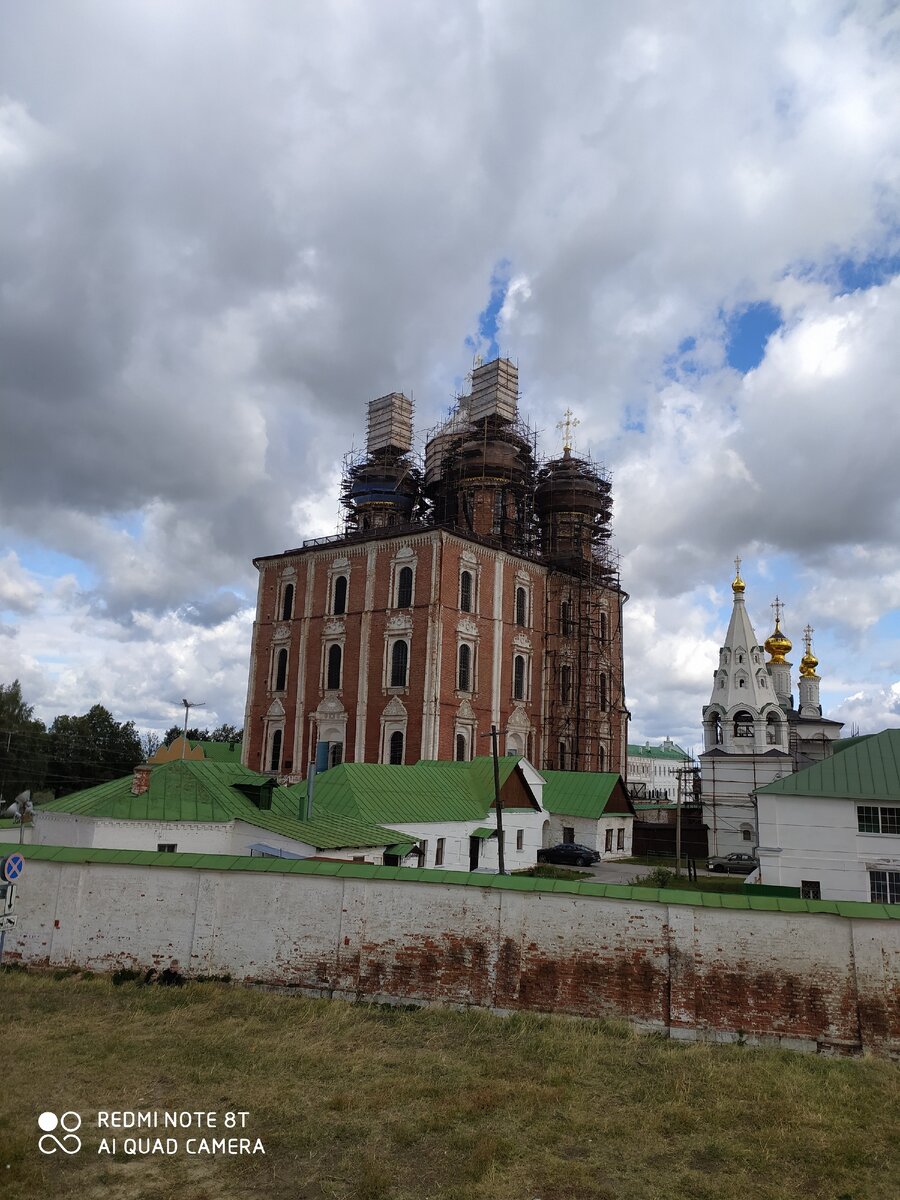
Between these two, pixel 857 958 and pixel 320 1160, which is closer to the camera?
pixel 320 1160

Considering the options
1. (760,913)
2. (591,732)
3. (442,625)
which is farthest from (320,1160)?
(591,732)

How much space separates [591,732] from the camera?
Result: 164 ft

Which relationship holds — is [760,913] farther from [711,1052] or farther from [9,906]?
[9,906]

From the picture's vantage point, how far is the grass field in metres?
8.02

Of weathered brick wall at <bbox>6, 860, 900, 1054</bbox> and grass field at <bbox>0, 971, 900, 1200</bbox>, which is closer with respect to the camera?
grass field at <bbox>0, 971, 900, 1200</bbox>

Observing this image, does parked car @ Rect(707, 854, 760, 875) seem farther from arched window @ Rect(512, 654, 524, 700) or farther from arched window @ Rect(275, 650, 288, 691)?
arched window @ Rect(275, 650, 288, 691)

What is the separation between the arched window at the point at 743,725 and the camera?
43906mm

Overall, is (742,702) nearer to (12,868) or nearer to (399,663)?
(399,663)

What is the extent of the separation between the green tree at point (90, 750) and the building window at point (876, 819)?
5229cm

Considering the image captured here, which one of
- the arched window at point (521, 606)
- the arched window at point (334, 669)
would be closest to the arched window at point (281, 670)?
the arched window at point (334, 669)

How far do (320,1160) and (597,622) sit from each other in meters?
45.3

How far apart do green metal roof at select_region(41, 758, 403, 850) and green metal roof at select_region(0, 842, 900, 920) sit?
6074 millimetres

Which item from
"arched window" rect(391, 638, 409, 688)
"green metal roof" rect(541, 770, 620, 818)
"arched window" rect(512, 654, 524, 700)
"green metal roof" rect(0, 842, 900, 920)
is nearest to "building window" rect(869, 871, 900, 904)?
"green metal roof" rect(0, 842, 900, 920)

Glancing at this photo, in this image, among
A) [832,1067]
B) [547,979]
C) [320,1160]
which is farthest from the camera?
[547,979]
